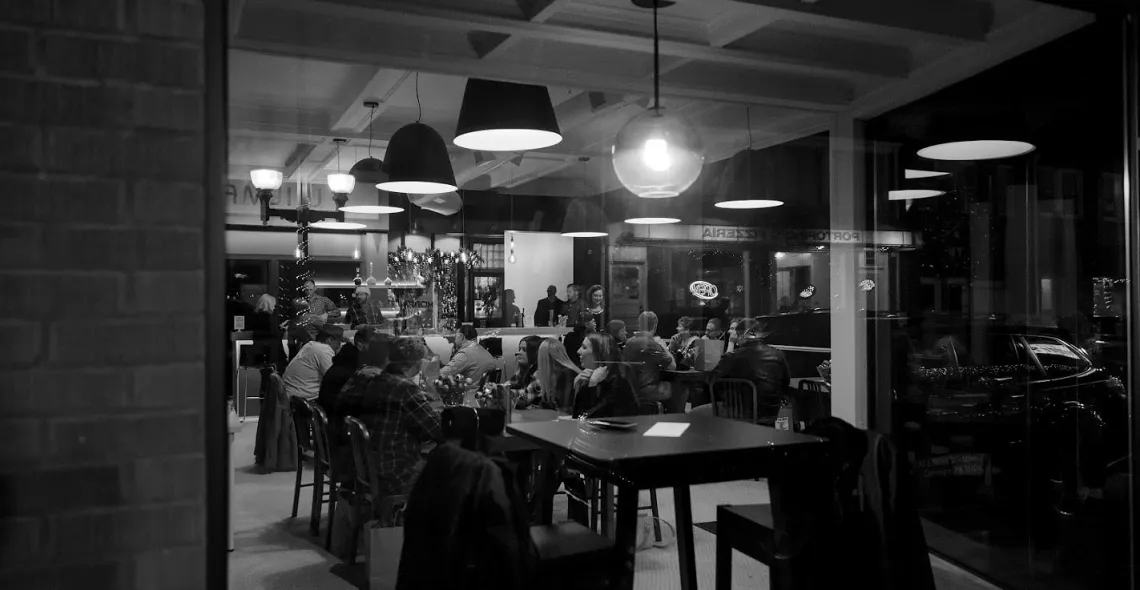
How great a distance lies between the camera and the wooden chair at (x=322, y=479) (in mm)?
2584

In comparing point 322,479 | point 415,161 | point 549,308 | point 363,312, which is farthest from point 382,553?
point 415,161

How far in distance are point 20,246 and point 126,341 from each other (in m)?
0.26

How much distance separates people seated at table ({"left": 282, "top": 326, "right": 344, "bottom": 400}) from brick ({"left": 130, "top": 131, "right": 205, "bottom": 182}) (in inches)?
34.4

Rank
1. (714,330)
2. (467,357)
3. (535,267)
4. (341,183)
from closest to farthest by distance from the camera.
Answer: (341,183) → (467,357) → (535,267) → (714,330)

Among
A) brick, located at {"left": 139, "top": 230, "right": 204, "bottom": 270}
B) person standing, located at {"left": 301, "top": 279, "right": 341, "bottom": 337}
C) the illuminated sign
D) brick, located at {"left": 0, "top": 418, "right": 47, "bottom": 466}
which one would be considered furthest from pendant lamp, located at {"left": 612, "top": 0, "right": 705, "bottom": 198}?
brick, located at {"left": 0, "top": 418, "right": 47, "bottom": 466}

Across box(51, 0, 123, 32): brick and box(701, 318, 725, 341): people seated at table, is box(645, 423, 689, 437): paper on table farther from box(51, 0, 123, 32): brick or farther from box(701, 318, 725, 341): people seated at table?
box(51, 0, 123, 32): brick

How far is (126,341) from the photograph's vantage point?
64.0 inches

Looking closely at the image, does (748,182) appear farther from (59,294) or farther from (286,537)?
(59,294)

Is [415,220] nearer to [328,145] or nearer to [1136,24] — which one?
[328,145]

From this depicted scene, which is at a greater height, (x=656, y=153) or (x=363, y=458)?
(x=656, y=153)

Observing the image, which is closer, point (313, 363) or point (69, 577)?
point (69, 577)

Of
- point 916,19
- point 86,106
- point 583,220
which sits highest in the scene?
point 916,19

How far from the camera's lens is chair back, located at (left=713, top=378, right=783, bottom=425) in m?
3.15

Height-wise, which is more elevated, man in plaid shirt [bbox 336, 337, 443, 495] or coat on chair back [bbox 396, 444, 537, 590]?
man in plaid shirt [bbox 336, 337, 443, 495]
